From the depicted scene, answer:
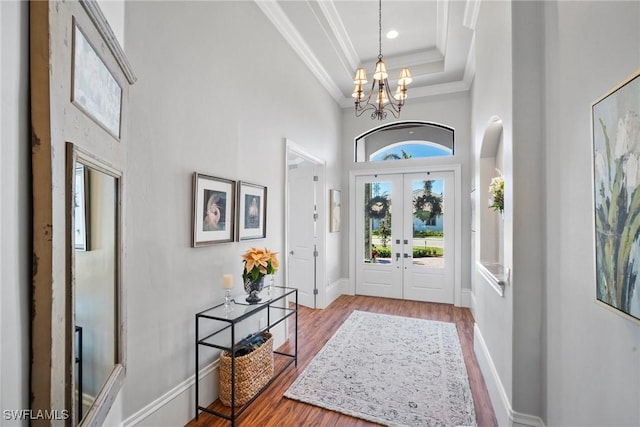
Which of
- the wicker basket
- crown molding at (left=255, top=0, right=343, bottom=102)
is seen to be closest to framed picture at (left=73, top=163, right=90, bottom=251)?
the wicker basket

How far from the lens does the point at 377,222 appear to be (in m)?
5.46

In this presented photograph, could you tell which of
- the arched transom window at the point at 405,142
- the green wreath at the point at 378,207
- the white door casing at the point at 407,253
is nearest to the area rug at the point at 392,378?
the white door casing at the point at 407,253

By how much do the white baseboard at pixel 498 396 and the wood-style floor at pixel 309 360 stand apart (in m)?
0.08

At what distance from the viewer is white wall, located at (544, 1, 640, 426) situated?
1066 mm

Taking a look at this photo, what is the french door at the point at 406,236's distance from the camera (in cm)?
505

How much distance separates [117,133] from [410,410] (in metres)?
2.56

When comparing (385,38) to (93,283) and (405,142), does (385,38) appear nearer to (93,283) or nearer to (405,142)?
(405,142)

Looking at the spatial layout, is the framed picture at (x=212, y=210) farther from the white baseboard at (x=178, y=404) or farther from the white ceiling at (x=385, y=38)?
the white ceiling at (x=385, y=38)

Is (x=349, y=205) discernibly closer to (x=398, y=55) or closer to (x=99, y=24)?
(x=398, y=55)

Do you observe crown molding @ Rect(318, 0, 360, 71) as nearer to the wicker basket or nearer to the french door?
the french door

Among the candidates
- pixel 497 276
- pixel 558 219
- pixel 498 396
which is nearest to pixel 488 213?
pixel 497 276

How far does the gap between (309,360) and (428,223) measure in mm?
3222

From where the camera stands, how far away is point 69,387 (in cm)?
77

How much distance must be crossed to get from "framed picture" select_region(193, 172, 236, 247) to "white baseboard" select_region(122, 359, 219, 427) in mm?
974
